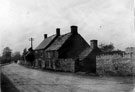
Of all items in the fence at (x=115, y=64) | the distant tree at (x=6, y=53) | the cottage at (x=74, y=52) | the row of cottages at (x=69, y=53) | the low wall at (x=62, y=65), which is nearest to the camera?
the distant tree at (x=6, y=53)

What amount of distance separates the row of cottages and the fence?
68.9 inches

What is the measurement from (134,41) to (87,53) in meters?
12.8

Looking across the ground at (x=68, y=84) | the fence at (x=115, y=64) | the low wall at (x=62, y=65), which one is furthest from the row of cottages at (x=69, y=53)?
the ground at (x=68, y=84)

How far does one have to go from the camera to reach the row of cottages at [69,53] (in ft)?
65.8

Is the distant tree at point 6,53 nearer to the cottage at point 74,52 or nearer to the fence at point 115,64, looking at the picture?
the fence at point 115,64

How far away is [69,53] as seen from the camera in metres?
27.1

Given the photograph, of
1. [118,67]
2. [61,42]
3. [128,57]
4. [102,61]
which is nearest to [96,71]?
[102,61]

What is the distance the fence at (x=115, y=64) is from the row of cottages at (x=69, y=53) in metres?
1.75

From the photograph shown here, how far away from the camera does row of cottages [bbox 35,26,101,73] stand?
20.0 m

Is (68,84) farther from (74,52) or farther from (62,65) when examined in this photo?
(74,52)

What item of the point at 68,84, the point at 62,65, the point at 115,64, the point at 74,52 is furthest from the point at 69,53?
the point at 68,84

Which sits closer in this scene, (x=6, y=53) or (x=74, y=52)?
(x=6, y=53)

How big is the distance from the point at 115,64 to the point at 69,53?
11399mm

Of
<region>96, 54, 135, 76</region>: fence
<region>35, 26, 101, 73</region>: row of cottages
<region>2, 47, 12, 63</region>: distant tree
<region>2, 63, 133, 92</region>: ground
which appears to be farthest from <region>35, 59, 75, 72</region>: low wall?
<region>2, 47, 12, 63</region>: distant tree
